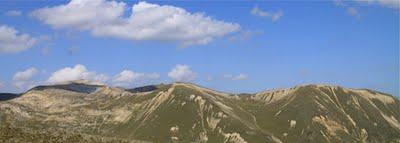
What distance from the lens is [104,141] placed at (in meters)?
102

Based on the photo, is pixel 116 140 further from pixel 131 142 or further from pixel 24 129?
pixel 24 129

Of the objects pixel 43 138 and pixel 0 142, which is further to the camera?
pixel 43 138

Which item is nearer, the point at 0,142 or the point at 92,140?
the point at 0,142

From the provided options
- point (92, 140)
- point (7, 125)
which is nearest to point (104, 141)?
point (92, 140)

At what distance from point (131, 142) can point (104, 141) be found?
6.70 meters

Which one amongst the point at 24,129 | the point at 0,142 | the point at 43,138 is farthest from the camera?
the point at 24,129

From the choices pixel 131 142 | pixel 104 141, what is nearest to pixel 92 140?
pixel 104 141

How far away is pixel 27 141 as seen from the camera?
95.2m

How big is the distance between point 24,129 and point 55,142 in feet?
37.0

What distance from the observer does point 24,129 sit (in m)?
104

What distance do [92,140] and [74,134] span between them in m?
4.62

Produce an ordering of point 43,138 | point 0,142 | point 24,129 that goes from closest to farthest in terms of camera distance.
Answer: point 0,142 < point 43,138 < point 24,129

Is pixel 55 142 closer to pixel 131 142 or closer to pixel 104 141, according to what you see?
pixel 104 141

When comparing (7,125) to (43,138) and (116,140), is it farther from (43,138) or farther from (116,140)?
(116,140)
